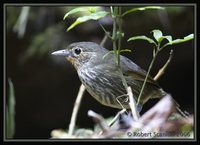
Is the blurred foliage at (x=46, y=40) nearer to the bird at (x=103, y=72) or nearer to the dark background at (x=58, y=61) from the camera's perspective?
the dark background at (x=58, y=61)

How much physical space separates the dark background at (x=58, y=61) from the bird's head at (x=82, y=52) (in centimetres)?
187

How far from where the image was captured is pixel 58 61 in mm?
4941

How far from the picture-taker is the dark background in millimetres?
4641

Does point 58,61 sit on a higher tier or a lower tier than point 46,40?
lower

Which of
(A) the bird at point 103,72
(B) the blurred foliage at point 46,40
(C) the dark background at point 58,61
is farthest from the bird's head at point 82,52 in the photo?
(B) the blurred foliage at point 46,40

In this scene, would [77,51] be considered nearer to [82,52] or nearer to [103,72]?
[82,52]

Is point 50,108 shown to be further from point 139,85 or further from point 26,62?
point 139,85

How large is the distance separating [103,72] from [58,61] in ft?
8.53

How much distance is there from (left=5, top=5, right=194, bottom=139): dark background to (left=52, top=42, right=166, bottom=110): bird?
6.14 feet

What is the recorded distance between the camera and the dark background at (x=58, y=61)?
15.2 feet

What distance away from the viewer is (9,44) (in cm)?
493

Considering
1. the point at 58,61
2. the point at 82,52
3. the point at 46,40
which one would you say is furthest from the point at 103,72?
the point at 58,61

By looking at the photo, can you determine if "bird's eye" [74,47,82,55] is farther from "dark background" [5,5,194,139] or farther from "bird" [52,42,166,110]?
"dark background" [5,5,194,139]

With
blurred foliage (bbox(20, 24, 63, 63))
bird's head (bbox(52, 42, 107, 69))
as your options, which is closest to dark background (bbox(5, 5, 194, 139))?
blurred foliage (bbox(20, 24, 63, 63))
